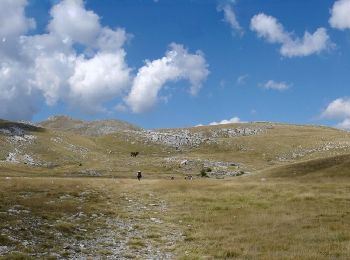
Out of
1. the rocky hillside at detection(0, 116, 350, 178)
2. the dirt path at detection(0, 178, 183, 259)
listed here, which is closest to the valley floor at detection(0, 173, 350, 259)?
the dirt path at detection(0, 178, 183, 259)

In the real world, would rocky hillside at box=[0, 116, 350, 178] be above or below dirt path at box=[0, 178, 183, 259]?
above

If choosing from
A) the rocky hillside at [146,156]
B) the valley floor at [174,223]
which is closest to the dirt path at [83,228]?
the valley floor at [174,223]

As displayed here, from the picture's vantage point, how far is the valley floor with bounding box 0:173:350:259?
22250 mm

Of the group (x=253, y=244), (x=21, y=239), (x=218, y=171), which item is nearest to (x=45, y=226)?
(x=21, y=239)

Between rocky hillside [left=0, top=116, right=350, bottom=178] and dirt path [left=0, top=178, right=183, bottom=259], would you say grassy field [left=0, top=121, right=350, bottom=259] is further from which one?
rocky hillside [left=0, top=116, right=350, bottom=178]

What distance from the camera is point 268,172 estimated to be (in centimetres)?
7450

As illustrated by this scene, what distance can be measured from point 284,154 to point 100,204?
147848 mm

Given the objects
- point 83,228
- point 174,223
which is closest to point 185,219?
point 174,223

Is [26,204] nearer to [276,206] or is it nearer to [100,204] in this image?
[100,204]

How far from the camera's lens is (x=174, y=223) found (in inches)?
1321

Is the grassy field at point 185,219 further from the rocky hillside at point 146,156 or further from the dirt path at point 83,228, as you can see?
the rocky hillside at point 146,156

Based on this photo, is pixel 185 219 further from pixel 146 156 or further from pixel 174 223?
pixel 146 156

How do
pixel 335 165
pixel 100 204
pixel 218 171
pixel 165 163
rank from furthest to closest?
pixel 165 163
pixel 218 171
pixel 335 165
pixel 100 204

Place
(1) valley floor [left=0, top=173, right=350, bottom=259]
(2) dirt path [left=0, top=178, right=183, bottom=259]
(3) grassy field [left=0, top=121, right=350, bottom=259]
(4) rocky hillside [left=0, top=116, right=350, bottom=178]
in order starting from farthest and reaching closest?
(4) rocky hillside [left=0, top=116, right=350, bottom=178]
(3) grassy field [left=0, top=121, right=350, bottom=259]
(1) valley floor [left=0, top=173, right=350, bottom=259]
(2) dirt path [left=0, top=178, right=183, bottom=259]
